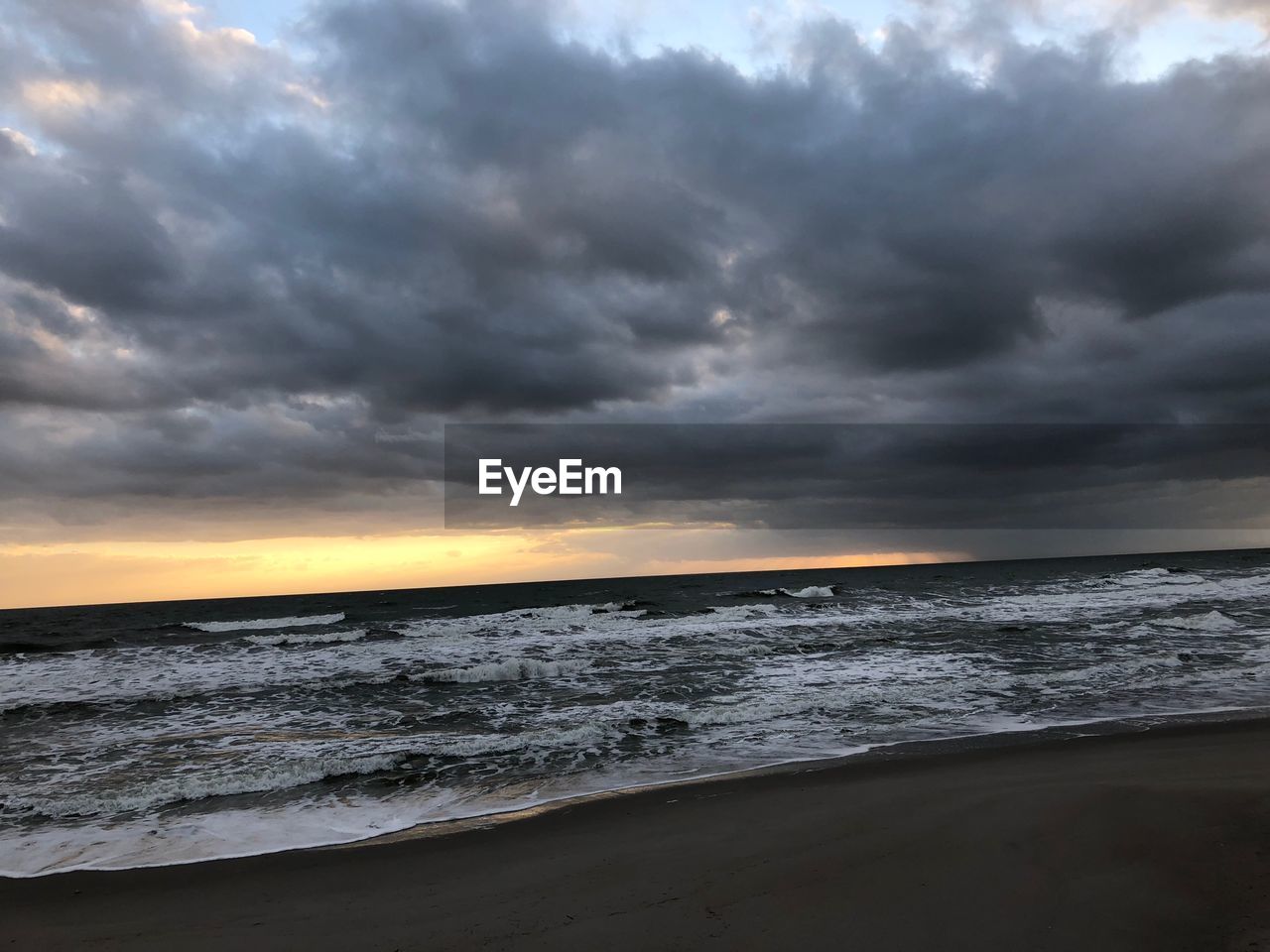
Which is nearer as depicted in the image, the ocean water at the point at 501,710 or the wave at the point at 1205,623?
the ocean water at the point at 501,710

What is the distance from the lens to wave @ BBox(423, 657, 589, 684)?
62.8ft

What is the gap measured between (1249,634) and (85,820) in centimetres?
2699

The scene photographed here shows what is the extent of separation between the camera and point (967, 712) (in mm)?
12156

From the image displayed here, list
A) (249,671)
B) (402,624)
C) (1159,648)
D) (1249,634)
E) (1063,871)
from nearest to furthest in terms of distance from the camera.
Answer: (1063,871) → (1159,648) → (1249,634) → (249,671) → (402,624)

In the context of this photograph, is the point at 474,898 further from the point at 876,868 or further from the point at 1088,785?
the point at 1088,785

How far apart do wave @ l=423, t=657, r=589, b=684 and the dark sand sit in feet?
38.6

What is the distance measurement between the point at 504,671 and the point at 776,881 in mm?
15052

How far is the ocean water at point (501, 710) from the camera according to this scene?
8508mm

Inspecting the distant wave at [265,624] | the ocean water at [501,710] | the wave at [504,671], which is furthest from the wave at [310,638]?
the wave at [504,671]

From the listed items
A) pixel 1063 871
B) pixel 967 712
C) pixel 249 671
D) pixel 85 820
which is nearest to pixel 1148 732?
pixel 967 712

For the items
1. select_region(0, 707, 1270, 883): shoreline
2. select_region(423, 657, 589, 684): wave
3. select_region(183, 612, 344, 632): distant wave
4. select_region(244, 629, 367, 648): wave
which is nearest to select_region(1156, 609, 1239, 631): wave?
select_region(0, 707, 1270, 883): shoreline

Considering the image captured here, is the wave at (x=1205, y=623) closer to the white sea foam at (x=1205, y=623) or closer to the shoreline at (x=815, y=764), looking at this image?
the white sea foam at (x=1205, y=623)

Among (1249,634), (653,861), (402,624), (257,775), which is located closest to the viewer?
(653,861)

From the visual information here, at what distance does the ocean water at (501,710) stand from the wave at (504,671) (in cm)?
9
